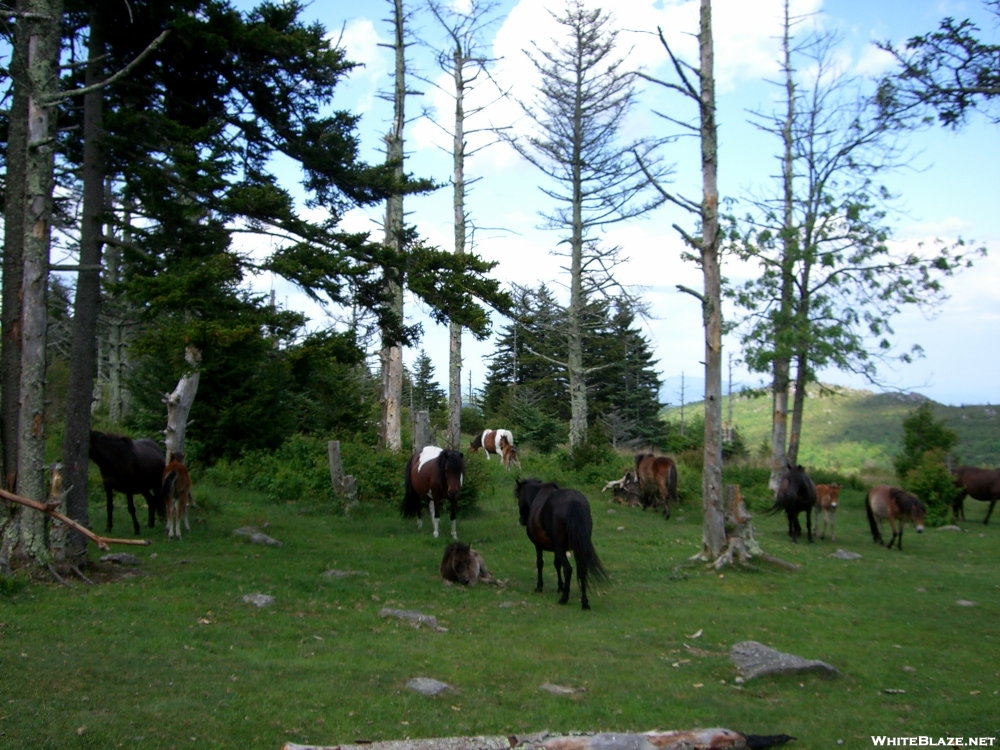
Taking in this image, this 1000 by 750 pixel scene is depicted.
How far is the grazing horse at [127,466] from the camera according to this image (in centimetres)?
1220

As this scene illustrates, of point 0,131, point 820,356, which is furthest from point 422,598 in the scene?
point 820,356

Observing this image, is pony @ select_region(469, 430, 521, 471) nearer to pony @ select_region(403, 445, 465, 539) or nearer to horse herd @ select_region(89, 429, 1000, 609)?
horse herd @ select_region(89, 429, 1000, 609)

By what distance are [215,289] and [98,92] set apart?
136 inches

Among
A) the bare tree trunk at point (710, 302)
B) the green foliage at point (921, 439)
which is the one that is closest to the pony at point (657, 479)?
the bare tree trunk at point (710, 302)

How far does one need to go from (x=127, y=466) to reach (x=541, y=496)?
6.70m

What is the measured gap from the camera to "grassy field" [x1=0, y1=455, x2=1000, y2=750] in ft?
18.6

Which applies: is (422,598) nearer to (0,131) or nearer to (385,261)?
(385,261)

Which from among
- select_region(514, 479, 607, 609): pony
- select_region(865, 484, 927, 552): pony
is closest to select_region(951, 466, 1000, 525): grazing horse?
select_region(865, 484, 927, 552): pony

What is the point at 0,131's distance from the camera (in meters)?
10.8

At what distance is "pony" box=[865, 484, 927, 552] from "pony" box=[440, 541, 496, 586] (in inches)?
359

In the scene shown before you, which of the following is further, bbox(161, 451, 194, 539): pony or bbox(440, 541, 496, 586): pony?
bbox(161, 451, 194, 539): pony

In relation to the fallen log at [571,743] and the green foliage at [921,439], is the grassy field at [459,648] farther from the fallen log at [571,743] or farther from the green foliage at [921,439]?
the green foliage at [921,439]

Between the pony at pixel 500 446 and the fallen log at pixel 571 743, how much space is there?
18.3m

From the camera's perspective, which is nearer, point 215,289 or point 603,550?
point 215,289
